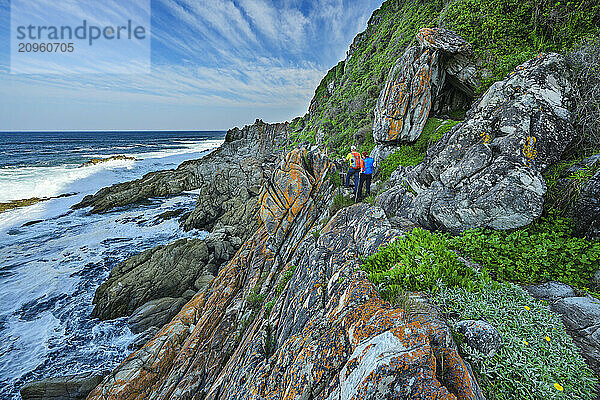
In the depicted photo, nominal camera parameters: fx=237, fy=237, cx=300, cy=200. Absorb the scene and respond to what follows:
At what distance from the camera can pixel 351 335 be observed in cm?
320

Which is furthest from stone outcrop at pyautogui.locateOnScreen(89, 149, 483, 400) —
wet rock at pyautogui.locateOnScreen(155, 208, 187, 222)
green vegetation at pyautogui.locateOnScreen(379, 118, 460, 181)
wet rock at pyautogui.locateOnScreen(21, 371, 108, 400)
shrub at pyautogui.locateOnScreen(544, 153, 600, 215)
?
wet rock at pyautogui.locateOnScreen(155, 208, 187, 222)

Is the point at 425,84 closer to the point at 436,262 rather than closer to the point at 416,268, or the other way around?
the point at 436,262

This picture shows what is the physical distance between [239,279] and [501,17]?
16147mm

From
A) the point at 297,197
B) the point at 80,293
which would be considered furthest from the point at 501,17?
the point at 80,293

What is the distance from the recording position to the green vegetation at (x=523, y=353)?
2.43 m

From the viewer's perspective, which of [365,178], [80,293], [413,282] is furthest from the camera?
[80,293]

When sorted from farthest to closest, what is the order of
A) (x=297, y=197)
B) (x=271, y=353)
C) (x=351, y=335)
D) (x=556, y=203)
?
1. (x=297, y=197)
2. (x=271, y=353)
3. (x=556, y=203)
4. (x=351, y=335)

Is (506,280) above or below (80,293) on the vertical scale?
above

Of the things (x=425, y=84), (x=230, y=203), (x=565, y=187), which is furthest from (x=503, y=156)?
Answer: (x=230, y=203)

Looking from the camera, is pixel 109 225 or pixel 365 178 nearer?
pixel 365 178

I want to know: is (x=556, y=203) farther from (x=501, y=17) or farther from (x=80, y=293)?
(x=80, y=293)

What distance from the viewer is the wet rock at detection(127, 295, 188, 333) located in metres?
12.3

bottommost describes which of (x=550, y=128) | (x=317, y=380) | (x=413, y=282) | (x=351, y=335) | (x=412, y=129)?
(x=317, y=380)

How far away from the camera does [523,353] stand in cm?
269
